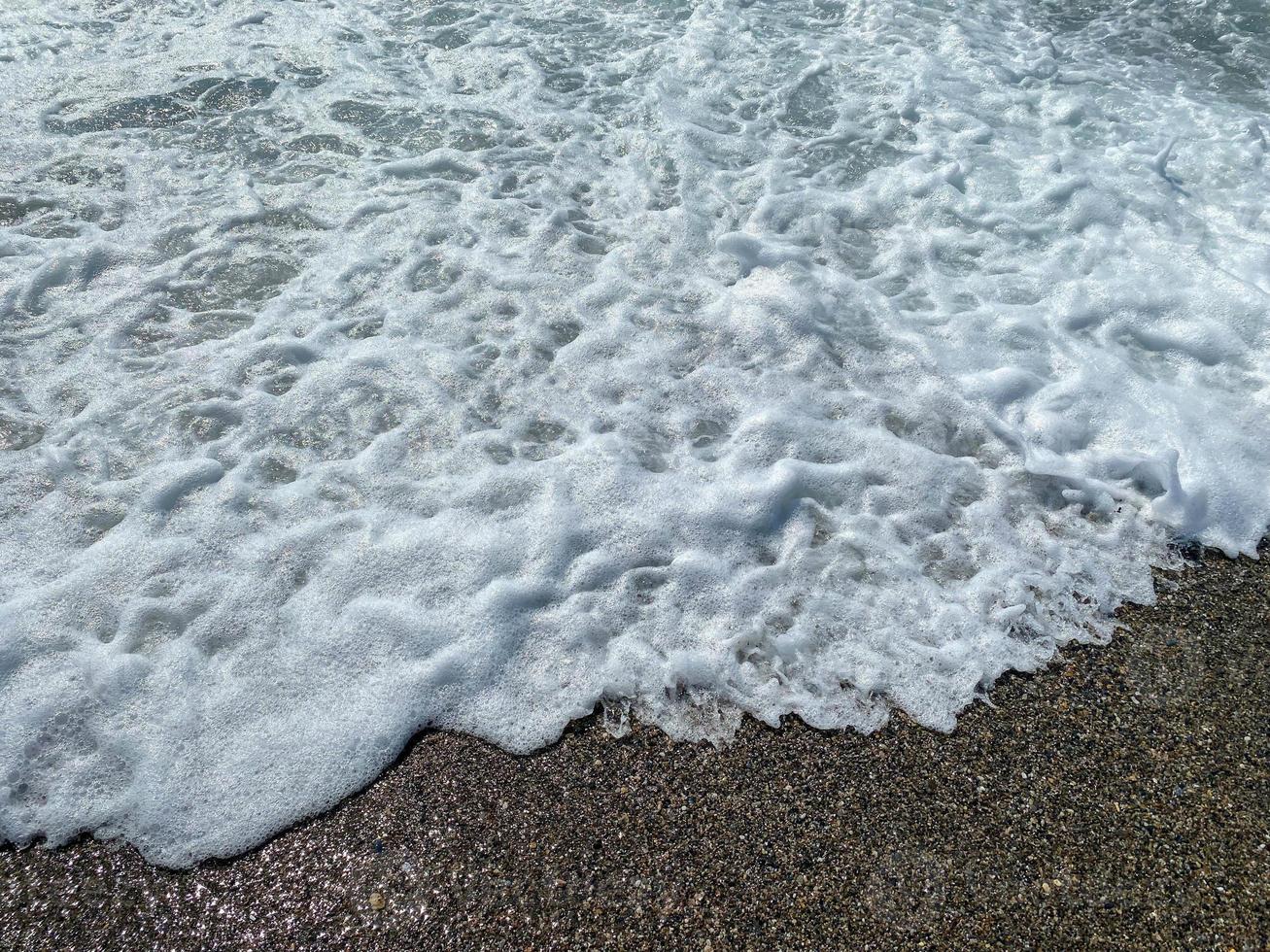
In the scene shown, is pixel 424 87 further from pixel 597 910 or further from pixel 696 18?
pixel 597 910

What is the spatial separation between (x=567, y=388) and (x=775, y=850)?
1980mm

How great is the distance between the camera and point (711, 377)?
3.51m

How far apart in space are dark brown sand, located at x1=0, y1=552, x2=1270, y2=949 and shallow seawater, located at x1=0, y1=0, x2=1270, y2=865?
11 centimetres

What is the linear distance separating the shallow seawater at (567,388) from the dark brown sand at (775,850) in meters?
0.11

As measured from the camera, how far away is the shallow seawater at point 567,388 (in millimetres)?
2547

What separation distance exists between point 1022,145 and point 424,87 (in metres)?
3.74

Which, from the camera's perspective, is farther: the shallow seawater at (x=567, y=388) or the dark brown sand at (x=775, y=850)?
the shallow seawater at (x=567, y=388)

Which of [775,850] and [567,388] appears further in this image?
[567,388]

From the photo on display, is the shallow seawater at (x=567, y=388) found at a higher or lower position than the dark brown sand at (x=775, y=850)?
higher

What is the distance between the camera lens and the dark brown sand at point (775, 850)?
80.9 inches

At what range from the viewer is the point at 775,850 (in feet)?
7.16

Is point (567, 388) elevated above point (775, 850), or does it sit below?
above

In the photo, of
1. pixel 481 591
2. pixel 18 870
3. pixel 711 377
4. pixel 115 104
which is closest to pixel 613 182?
pixel 711 377

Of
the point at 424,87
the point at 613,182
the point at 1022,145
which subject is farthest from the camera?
the point at 424,87
